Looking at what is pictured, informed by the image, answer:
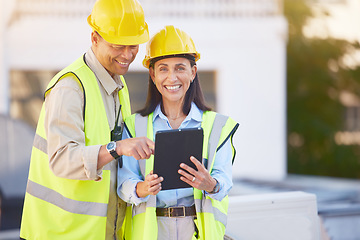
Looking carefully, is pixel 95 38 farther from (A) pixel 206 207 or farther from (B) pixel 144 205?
(A) pixel 206 207

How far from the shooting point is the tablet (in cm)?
192

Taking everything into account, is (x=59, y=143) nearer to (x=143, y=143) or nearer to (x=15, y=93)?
(x=143, y=143)

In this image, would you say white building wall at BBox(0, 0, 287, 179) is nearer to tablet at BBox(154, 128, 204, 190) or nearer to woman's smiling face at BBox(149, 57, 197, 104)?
woman's smiling face at BBox(149, 57, 197, 104)

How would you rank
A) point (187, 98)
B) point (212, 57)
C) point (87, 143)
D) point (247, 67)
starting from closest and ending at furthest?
1. point (87, 143)
2. point (187, 98)
3. point (212, 57)
4. point (247, 67)

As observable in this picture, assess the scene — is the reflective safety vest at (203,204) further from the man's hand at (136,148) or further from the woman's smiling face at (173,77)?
the man's hand at (136,148)

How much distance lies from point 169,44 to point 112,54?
0.86 feet

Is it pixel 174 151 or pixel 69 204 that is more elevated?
pixel 174 151

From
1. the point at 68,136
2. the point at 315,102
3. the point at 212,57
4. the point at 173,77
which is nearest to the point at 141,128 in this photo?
the point at 173,77

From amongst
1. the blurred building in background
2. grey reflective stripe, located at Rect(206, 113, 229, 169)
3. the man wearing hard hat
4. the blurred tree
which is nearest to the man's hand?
the man wearing hard hat

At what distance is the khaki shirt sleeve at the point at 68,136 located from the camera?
195cm

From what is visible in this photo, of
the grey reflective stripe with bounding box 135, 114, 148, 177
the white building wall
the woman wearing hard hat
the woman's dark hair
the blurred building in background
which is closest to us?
the woman wearing hard hat

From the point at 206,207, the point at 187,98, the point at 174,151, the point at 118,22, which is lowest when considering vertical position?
the point at 206,207

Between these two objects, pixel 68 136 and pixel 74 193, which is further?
pixel 74 193

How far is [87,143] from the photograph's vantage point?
A: 2.11m
